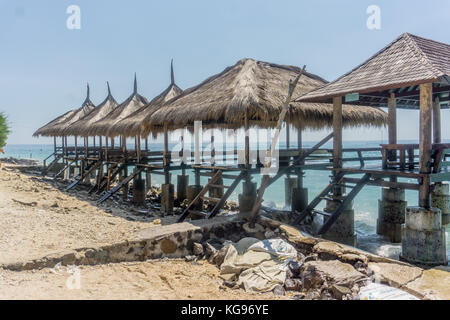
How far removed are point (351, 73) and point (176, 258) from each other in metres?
5.57

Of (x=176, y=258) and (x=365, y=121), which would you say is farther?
(x=365, y=121)

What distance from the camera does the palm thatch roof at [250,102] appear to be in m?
7.20

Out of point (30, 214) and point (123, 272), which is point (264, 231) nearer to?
point (123, 272)

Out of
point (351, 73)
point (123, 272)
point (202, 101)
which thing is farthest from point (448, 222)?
point (123, 272)

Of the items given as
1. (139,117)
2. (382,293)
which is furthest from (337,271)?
(139,117)

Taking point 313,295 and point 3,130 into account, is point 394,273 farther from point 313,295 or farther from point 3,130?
point 3,130

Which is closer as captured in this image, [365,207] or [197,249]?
[197,249]

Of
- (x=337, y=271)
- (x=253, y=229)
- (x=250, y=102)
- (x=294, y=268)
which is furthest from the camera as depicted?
(x=250, y=102)

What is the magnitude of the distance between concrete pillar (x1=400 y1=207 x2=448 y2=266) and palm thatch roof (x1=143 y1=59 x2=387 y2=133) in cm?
334

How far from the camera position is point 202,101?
859 centimetres

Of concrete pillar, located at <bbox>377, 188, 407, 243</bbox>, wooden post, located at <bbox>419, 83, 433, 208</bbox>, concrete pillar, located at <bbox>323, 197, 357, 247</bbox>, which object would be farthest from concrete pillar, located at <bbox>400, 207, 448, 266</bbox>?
concrete pillar, located at <bbox>377, 188, 407, 243</bbox>

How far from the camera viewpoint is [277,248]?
517 cm

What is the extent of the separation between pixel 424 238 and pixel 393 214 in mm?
3514
